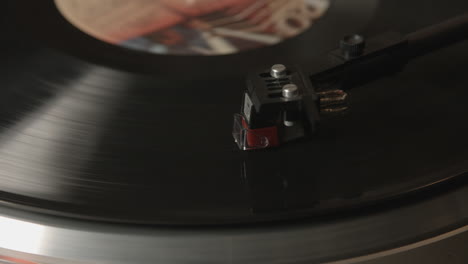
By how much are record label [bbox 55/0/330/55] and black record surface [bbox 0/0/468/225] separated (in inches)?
6.1

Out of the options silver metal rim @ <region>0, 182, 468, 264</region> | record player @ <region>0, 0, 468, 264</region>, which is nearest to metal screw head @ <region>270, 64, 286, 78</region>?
record player @ <region>0, 0, 468, 264</region>

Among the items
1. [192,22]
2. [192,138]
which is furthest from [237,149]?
[192,22]

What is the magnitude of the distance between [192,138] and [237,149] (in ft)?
0.18

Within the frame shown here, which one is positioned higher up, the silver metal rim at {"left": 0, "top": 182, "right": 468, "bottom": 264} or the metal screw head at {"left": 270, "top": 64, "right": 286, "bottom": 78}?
the metal screw head at {"left": 270, "top": 64, "right": 286, "bottom": 78}

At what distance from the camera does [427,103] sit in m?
0.75

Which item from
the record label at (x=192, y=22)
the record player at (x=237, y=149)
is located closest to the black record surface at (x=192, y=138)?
the record player at (x=237, y=149)

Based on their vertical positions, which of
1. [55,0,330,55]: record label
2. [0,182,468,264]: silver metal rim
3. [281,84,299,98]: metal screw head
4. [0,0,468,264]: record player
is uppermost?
[281,84,299,98]: metal screw head

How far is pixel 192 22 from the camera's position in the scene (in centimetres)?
111

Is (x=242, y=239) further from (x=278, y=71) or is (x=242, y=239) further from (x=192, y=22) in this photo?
(x=192, y=22)

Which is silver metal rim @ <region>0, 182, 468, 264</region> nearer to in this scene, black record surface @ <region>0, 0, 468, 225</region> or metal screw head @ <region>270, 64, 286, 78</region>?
black record surface @ <region>0, 0, 468, 225</region>

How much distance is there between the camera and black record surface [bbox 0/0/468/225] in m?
0.63

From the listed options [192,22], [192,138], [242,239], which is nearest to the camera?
[242,239]

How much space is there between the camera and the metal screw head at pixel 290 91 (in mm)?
637

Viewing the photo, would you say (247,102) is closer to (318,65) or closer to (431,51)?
(318,65)
